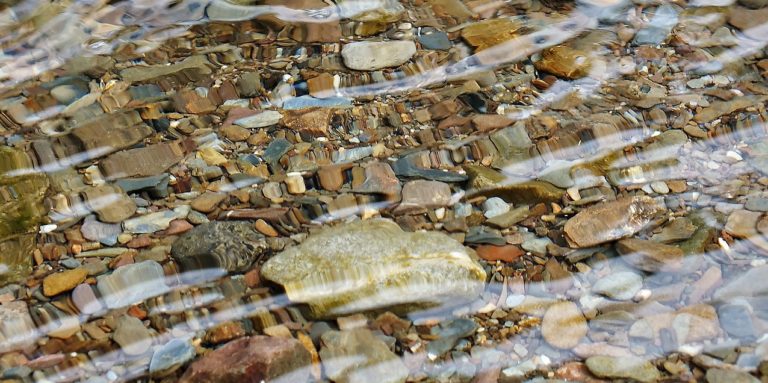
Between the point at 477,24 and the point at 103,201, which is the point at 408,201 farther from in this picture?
the point at 477,24

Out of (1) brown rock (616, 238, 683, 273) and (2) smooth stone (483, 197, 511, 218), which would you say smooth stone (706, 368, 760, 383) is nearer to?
(1) brown rock (616, 238, 683, 273)

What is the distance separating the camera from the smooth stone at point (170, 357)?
247 cm

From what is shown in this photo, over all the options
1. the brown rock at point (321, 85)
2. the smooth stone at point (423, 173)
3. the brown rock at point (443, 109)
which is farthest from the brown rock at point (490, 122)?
the brown rock at point (321, 85)

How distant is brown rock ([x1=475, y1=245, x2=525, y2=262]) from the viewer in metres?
2.90

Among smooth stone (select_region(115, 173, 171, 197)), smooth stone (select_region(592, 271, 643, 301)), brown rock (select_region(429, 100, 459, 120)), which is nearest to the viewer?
smooth stone (select_region(592, 271, 643, 301))

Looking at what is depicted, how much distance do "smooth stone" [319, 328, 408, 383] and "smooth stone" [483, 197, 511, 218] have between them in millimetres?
803

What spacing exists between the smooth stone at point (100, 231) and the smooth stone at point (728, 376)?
2159 millimetres

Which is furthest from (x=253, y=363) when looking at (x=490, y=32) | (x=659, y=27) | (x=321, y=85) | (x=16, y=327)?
(x=659, y=27)

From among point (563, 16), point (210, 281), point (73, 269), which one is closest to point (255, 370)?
point (210, 281)

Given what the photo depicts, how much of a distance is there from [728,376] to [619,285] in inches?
19.4

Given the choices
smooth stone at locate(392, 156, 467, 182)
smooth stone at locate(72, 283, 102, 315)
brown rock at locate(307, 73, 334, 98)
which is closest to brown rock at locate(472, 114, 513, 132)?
smooth stone at locate(392, 156, 467, 182)

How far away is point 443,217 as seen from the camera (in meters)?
3.11

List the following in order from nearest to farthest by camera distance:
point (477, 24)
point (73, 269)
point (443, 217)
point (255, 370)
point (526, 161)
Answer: point (255, 370) → point (73, 269) → point (443, 217) → point (526, 161) → point (477, 24)

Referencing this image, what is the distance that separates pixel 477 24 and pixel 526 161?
50.8 inches
